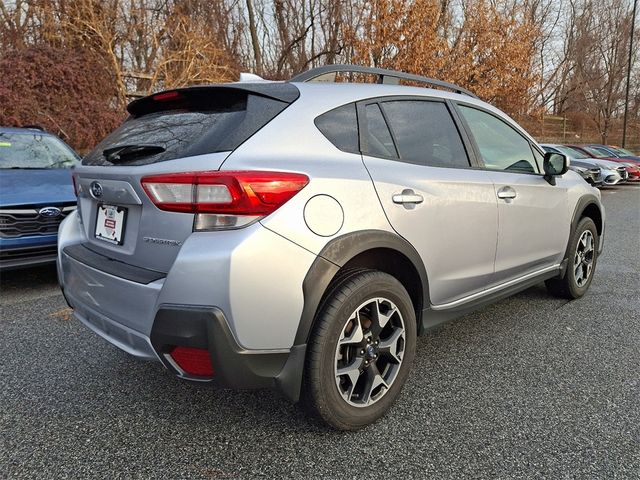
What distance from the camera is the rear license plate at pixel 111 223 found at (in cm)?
209

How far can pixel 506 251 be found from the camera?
9.84 feet

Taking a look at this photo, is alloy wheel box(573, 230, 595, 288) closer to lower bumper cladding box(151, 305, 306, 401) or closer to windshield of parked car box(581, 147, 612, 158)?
lower bumper cladding box(151, 305, 306, 401)

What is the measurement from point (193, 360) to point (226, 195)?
25.5 inches

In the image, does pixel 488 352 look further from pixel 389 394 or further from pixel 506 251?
pixel 389 394

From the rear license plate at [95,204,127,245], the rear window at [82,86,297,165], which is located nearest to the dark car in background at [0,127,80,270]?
the rear window at [82,86,297,165]

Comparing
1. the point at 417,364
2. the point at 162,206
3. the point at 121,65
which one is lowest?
the point at 417,364

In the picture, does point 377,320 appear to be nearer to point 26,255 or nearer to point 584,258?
point 584,258

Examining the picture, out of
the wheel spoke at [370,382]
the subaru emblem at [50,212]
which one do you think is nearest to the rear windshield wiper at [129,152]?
the wheel spoke at [370,382]

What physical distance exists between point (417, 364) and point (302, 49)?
17925 millimetres

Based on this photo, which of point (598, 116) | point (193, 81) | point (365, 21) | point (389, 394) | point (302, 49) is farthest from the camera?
point (598, 116)

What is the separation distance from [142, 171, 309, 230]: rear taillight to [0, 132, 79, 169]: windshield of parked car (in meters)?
4.16

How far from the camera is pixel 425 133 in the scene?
2.64 meters

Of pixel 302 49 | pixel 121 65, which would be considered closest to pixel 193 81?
pixel 121 65

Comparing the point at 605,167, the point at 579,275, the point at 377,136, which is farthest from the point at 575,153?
the point at 377,136
